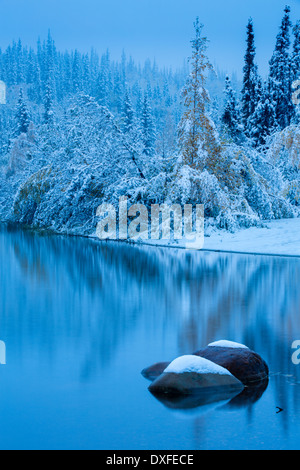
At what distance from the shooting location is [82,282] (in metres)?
15.5

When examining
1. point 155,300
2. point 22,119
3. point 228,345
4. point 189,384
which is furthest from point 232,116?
point 22,119

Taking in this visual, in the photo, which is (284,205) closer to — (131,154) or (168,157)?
(168,157)

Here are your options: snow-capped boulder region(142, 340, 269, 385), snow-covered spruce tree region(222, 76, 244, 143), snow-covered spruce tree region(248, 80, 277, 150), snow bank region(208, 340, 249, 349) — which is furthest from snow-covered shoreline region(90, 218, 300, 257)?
snow-covered spruce tree region(248, 80, 277, 150)

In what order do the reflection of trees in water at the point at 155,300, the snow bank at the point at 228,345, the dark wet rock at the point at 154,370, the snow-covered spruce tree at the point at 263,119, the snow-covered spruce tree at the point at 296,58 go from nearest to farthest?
the dark wet rock at the point at 154,370
the snow bank at the point at 228,345
the reflection of trees in water at the point at 155,300
the snow-covered spruce tree at the point at 263,119
the snow-covered spruce tree at the point at 296,58

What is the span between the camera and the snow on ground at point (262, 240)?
2225cm

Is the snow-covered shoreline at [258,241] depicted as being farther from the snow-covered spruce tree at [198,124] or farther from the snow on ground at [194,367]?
the snow on ground at [194,367]

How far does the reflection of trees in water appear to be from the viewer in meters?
9.18

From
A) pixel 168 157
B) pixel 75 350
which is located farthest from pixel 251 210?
pixel 75 350

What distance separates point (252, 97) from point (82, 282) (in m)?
34.8

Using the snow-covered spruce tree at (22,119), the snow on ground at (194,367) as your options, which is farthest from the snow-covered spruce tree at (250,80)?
the snow on ground at (194,367)

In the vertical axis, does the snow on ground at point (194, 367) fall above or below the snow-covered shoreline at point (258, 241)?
below

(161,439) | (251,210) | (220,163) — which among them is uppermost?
(220,163)

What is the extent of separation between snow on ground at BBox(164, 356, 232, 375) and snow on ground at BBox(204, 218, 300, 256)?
585 inches

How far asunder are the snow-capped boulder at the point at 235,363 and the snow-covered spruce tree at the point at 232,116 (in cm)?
3261
